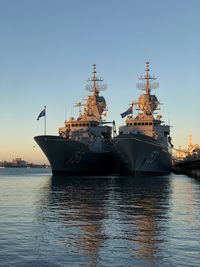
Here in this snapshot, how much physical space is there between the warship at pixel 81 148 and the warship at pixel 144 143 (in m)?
4.09

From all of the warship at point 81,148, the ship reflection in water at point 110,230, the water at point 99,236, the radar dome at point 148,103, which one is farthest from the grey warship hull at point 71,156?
the water at point 99,236

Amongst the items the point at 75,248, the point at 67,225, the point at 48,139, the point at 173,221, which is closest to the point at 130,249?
the point at 75,248

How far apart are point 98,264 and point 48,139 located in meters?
68.3

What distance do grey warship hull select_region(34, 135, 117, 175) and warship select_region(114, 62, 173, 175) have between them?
4.36 m

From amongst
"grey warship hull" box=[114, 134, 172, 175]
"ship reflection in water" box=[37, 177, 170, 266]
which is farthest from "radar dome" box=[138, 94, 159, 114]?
"ship reflection in water" box=[37, 177, 170, 266]

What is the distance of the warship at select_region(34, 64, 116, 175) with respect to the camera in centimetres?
8075

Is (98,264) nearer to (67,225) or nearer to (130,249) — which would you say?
(130,249)

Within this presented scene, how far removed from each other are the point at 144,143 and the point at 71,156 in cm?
1595

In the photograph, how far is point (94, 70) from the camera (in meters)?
112

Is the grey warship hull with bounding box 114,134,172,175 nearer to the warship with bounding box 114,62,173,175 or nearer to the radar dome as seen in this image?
the warship with bounding box 114,62,173,175

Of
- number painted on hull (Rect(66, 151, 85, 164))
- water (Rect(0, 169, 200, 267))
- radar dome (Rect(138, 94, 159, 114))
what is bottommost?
water (Rect(0, 169, 200, 267))

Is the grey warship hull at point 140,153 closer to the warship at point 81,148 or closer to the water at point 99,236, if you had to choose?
the warship at point 81,148

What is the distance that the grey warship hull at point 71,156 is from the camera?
80.3 m

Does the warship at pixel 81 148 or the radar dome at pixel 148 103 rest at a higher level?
the radar dome at pixel 148 103
